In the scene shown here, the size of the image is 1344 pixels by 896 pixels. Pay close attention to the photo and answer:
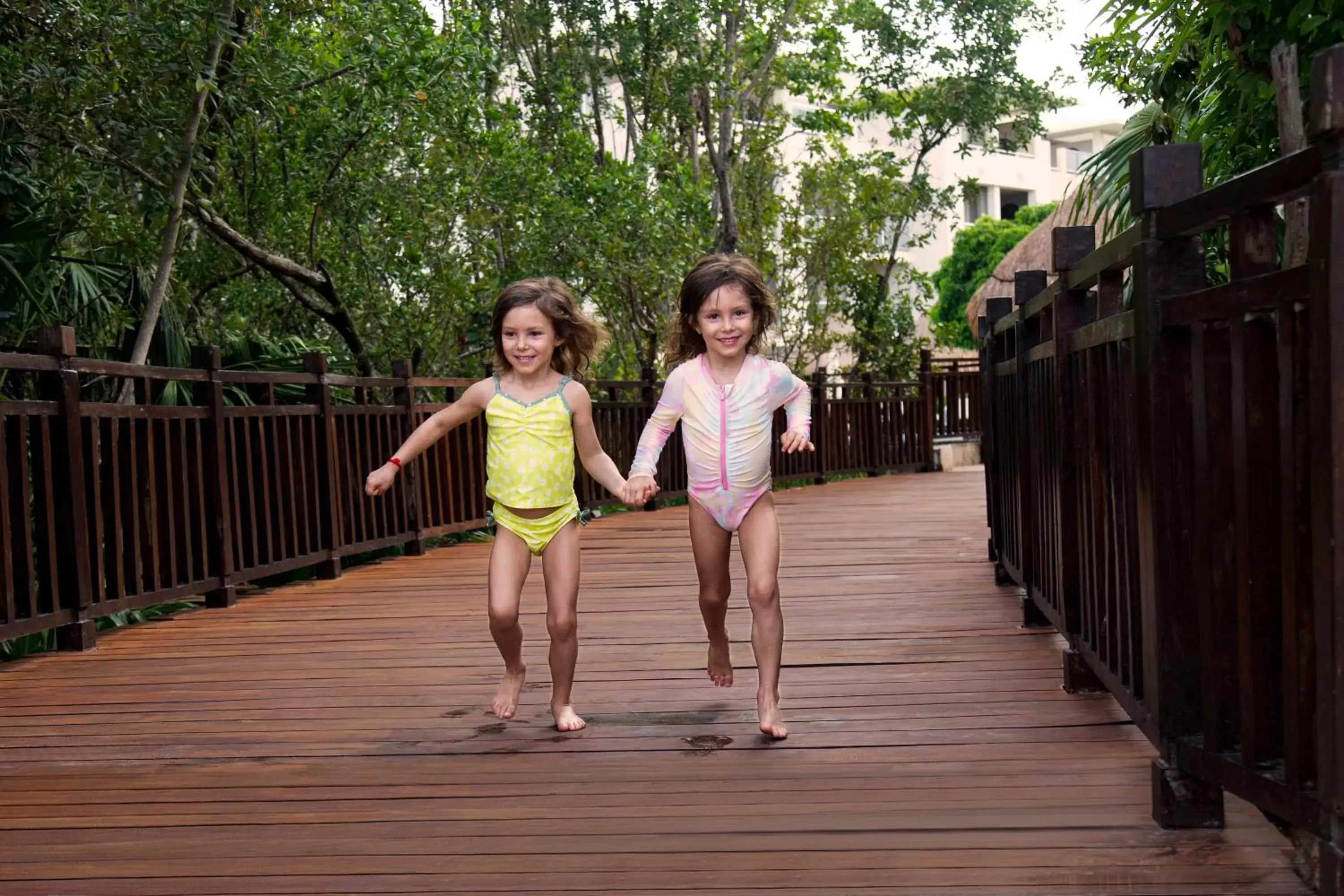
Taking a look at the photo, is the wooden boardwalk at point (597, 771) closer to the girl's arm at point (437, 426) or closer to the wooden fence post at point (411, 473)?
the girl's arm at point (437, 426)

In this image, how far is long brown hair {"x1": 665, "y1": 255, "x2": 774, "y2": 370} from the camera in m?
4.09

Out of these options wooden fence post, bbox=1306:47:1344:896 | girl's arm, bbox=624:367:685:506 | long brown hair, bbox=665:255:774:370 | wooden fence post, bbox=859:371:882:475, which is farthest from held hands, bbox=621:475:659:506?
wooden fence post, bbox=859:371:882:475

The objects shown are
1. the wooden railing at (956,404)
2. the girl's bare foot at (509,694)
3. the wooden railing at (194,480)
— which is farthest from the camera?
→ the wooden railing at (956,404)

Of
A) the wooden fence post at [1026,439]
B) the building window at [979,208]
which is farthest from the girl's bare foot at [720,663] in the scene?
the building window at [979,208]

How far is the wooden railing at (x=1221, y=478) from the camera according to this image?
209cm

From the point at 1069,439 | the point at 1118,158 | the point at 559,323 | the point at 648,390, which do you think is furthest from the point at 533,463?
the point at 648,390

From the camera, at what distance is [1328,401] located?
2061 millimetres

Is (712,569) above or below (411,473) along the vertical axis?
below

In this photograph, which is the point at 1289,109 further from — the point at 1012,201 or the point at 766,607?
the point at 1012,201

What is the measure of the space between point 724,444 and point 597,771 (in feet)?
3.27

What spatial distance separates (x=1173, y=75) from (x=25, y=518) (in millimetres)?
6093

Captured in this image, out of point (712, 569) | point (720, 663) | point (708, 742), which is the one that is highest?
point (712, 569)

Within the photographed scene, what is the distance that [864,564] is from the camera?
8367mm

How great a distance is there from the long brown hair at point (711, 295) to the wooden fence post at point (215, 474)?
360 cm
